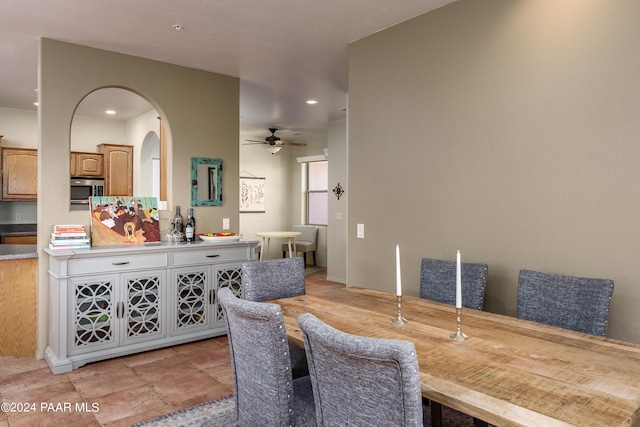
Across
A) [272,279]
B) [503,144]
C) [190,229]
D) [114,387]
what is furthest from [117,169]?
[503,144]

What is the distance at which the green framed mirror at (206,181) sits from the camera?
4.34 metres

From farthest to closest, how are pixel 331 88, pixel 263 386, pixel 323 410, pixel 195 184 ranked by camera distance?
pixel 331 88 < pixel 195 184 < pixel 263 386 < pixel 323 410

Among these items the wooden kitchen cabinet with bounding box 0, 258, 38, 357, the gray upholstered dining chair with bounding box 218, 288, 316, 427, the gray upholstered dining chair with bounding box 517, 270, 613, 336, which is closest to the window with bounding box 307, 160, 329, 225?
the wooden kitchen cabinet with bounding box 0, 258, 38, 357

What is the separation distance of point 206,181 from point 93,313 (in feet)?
Result: 5.30

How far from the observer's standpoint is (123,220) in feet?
13.0

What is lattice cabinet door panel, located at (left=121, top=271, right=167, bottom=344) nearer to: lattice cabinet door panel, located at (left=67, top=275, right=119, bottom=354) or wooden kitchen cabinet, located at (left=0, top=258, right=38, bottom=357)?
lattice cabinet door panel, located at (left=67, top=275, right=119, bottom=354)

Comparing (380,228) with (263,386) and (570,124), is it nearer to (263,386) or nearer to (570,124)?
(570,124)

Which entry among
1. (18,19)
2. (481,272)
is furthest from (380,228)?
(18,19)

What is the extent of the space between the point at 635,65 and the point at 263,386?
7.31 ft

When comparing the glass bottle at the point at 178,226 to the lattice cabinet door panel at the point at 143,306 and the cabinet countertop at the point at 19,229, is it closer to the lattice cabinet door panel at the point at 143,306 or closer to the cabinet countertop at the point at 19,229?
the lattice cabinet door panel at the point at 143,306

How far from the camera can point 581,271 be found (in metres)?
2.25

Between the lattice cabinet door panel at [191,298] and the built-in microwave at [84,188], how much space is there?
3.31 meters

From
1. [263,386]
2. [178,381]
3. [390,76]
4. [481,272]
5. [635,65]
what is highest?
[390,76]

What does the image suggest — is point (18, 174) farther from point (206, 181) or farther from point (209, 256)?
point (209, 256)
